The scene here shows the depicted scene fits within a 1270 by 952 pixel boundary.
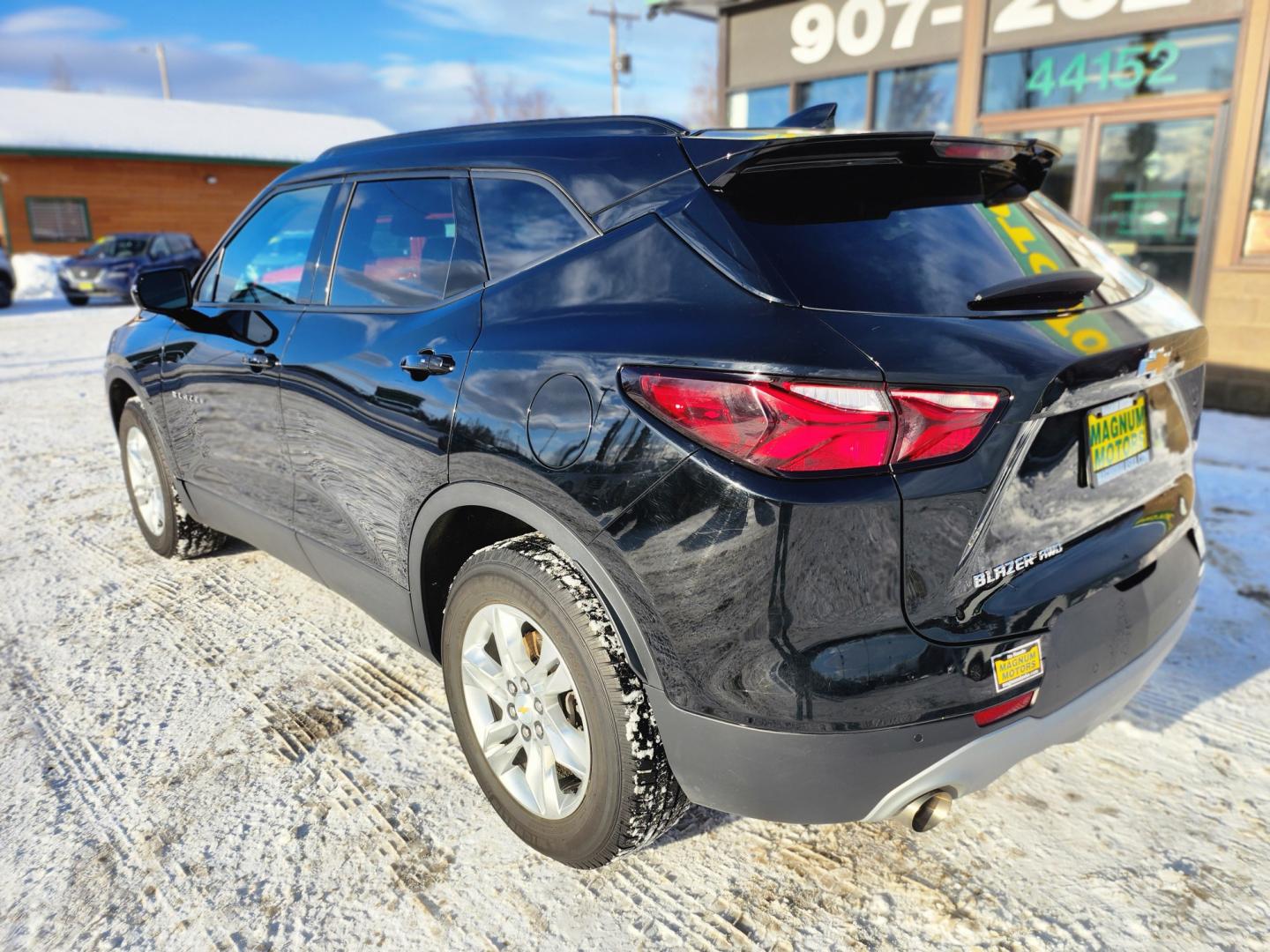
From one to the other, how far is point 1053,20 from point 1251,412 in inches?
155

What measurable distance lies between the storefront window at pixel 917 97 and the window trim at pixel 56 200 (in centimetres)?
2950

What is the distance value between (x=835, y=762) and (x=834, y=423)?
26.7 inches

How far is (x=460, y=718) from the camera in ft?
8.02

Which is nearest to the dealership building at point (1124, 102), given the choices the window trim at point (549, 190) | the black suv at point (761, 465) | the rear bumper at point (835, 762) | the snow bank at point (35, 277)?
the black suv at point (761, 465)

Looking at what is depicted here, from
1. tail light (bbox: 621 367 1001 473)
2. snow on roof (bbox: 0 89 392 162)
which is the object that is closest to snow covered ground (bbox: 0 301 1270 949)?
tail light (bbox: 621 367 1001 473)

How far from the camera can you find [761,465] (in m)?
1.69

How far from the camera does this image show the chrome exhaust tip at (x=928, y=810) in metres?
1.83

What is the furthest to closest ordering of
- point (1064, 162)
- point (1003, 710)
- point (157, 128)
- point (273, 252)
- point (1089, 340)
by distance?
1. point (157, 128)
2. point (1064, 162)
3. point (273, 252)
4. point (1089, 340)
5. point (1003, 710)

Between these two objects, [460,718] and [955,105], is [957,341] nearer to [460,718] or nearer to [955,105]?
[460,718]

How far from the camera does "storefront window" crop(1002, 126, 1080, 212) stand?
320 inches

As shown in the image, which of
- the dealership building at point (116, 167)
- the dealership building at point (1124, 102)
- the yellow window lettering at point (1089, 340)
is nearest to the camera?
the yellow window lettering at point (1089, 340)

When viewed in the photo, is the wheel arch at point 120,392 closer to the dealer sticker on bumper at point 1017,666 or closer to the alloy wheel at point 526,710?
the alloy wheel at point 526,710

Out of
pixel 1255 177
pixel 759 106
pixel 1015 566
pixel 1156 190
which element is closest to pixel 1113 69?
pixel 1156 190

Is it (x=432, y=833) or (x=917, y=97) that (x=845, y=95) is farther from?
(x=432, y=833)
